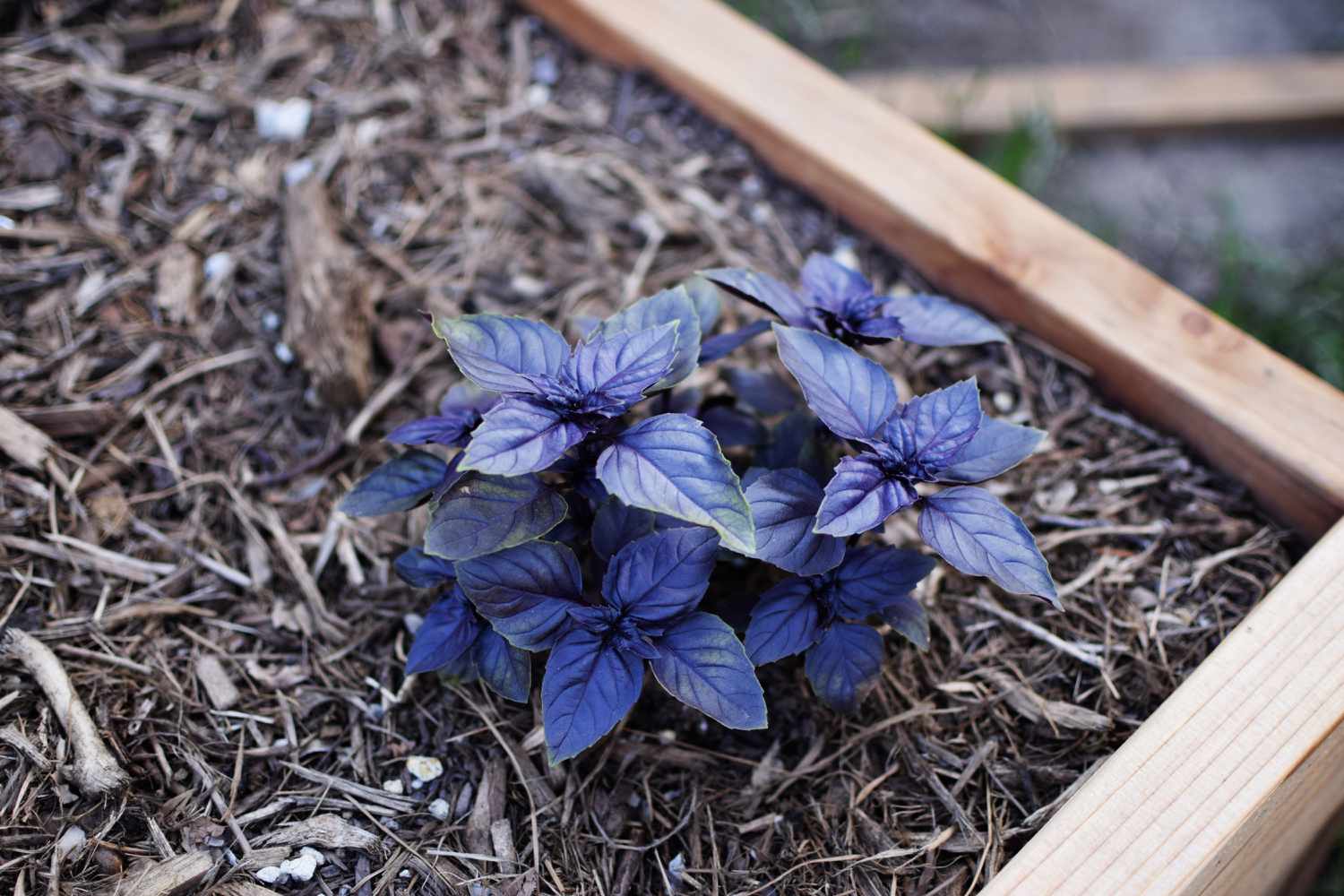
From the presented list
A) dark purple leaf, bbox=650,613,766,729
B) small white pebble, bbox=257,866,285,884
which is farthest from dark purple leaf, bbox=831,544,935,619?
small white pebble, bbox=257,866,285,884

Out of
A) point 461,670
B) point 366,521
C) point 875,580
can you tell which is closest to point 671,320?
point 875,580

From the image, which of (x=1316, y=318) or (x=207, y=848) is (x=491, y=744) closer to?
(x=207, y=848)

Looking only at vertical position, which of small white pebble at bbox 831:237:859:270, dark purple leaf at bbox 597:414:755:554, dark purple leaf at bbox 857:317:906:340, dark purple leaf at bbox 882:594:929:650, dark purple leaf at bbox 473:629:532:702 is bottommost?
dark purple leaf at bbox 473:629:532:702

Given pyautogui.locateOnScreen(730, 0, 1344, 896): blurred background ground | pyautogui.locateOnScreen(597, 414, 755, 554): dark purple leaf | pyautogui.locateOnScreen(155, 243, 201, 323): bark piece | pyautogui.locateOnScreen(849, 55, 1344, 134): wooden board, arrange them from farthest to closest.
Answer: pyautogui.locateOnScreen(849, 55, 1344, 134): wooden board, pyautogui.locateOnScreen(730, 0, 1344, 896): blurred background ground, pyautogui.locateOnScreen(155, 243, 201, 323): bark piece, pyautogui.locateOnScreen(597, 414, 755, 554): dark purple leaf

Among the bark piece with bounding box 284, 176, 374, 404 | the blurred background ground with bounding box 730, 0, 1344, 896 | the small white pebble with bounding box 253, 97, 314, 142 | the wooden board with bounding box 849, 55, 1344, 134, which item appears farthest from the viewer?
the wooden board with bounding box 849, 55, 1344, 134

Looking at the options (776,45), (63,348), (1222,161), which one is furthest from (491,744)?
(1222,161)

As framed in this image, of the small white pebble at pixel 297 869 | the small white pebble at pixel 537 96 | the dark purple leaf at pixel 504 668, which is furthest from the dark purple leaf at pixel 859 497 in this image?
the small white pebble at pixel 537 96

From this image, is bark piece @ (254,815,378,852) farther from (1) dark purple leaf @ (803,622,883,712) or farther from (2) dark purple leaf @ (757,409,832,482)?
(2) dark purple leaf @ (757,409,832,482)
